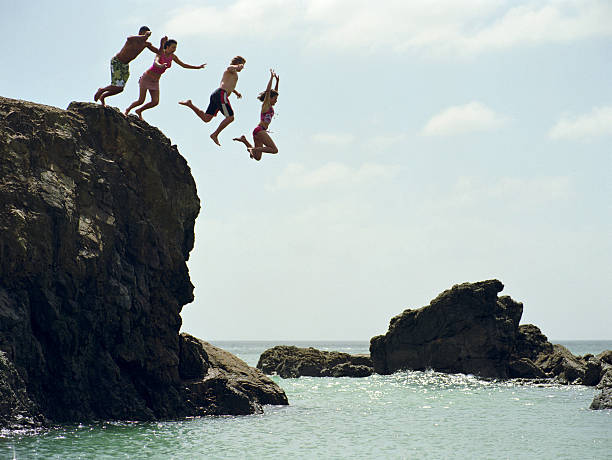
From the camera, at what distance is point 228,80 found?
65.4 ft

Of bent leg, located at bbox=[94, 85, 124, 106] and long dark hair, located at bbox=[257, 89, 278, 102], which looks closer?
long dark hair, located at bbox=[257, 89, 278, 102]

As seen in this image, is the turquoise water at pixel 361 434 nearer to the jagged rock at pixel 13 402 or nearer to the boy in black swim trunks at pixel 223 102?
the jagged rock at pixel 13 402

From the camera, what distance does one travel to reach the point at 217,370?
24.5 meters

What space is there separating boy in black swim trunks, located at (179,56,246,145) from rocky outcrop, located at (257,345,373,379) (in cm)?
3620

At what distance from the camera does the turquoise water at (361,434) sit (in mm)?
16938

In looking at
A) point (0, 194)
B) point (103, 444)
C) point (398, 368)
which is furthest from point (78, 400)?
point (398, 368)

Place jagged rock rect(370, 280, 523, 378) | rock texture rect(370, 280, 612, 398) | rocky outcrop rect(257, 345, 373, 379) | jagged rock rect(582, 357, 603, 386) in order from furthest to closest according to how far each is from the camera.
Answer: rocky outcrop rect(257, 345, 373, 379), jagged rock rect(370, 280, 523, 378), rock texture rect(370, 280, 612, 398), jagged rock rect(582, 357, 603, 386)

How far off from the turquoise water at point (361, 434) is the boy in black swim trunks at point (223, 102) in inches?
329

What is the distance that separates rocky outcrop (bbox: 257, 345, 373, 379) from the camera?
5394 cm

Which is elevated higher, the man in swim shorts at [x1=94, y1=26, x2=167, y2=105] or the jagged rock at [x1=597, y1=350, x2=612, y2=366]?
the man in swim shorts at [x1=94, y1=26, x2=167, y2=105]

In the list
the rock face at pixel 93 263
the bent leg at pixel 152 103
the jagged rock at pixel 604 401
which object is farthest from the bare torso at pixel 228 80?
the jagged rock at pixel 604 401

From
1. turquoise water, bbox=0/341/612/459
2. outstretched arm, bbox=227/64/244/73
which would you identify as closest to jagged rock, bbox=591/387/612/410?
turquoise water, bbox=0/341/612/459

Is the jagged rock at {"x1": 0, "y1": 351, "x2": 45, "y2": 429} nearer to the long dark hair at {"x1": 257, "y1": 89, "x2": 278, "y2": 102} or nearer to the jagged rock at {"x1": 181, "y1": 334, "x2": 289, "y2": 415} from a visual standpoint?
the jagged rock at {"x1": 181, "y1": 334, "x2": 289, "y2": 415}

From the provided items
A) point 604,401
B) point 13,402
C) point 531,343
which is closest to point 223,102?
point 13,402
